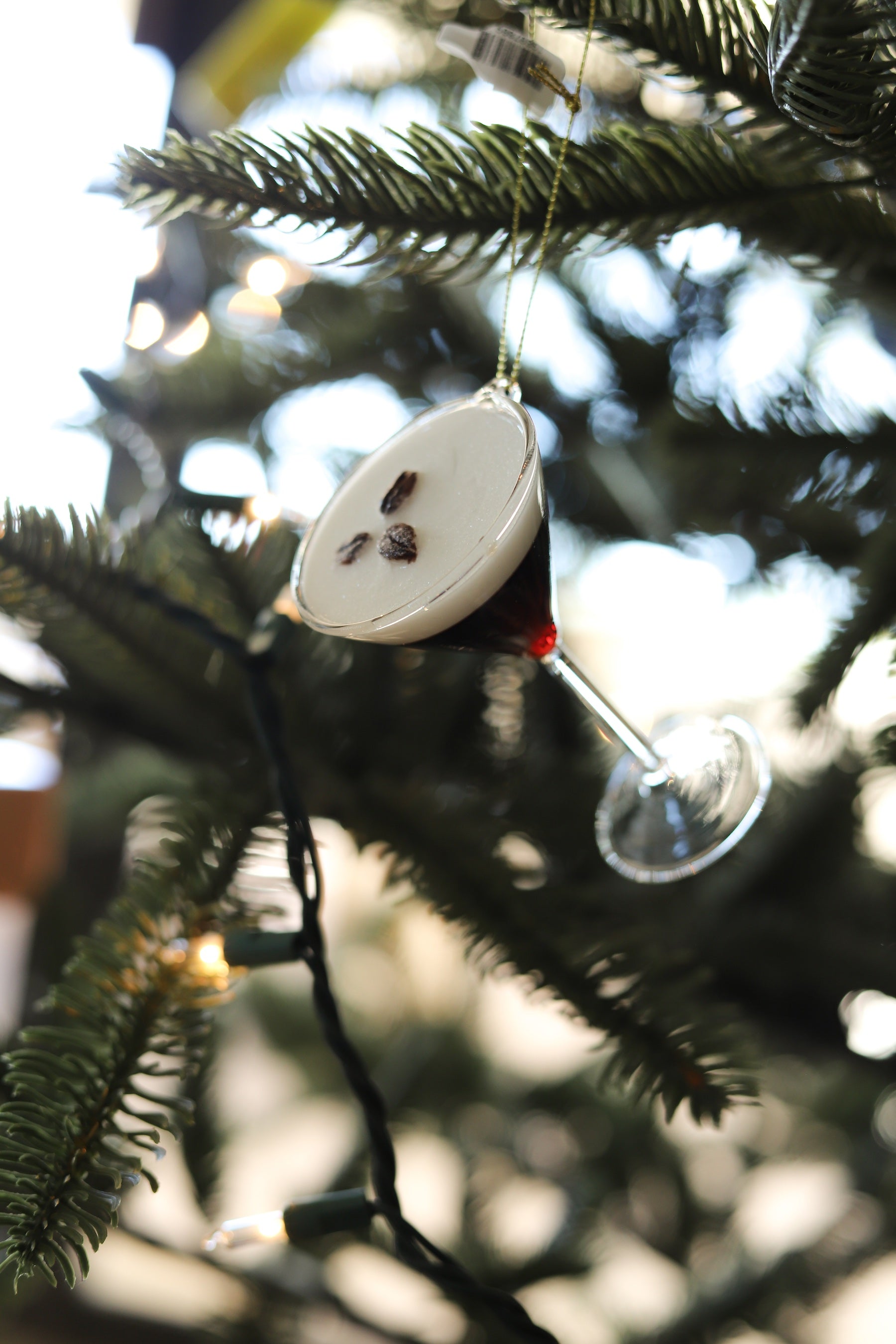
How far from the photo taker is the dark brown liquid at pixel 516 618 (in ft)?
1.12

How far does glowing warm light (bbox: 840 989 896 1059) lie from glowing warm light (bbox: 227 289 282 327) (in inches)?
23.3

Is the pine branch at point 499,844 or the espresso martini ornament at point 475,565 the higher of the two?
the espresso martini ornament at point 475,565

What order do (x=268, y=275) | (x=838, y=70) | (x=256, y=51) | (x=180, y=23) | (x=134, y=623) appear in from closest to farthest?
1. (x=838, y=70)
2. (x=134, y=623)
3. (x=268, y=275)
4. (x=256, y=51)
5. (x=180, y=23)

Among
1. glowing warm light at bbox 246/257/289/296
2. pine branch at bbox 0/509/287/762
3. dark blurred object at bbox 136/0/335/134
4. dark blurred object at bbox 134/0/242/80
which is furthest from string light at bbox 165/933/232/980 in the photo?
dark blurred object at bbox 134/0/242/80

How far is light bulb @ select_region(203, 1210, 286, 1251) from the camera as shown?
1.09 feet

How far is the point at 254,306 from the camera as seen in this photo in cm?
62

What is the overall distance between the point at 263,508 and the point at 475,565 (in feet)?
0.60

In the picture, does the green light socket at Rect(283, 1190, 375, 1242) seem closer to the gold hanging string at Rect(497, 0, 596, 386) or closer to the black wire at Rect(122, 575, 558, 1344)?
the black wire at Rect(122, 575, 558, 1344)

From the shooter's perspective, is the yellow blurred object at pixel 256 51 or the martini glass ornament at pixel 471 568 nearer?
the martini glass ornament at pixel 471 568

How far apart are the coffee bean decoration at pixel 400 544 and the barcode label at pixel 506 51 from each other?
0.60 feet

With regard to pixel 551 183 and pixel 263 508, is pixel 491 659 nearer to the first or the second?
pixel 263 508

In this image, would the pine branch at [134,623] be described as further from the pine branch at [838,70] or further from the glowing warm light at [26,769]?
the pine branch at [838,70]

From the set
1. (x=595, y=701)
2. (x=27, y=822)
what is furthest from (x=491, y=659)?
(x=27, y=822)

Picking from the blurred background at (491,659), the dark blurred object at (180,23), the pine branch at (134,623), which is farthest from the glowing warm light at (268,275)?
the dark blurred object at (180,23)
